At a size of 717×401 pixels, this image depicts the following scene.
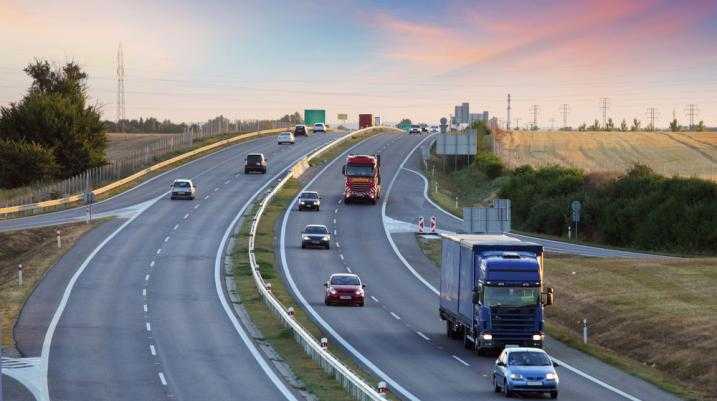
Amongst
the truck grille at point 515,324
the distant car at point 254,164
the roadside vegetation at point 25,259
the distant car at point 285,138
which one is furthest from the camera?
the distant car at point 285,138

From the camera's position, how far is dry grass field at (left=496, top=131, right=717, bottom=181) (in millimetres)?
118625

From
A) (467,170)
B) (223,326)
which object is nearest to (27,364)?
(223,326)

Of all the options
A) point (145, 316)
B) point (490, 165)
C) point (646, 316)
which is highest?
point (490, 165)

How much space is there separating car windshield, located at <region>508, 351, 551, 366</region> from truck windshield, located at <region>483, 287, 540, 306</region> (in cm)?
563

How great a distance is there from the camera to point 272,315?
163 ft

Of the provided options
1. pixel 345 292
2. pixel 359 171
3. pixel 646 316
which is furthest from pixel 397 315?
pixel 359 171

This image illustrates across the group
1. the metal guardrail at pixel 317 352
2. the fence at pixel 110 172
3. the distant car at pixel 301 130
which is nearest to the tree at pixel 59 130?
the fence at pixel 110 172

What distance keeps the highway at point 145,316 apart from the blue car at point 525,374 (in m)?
5.86

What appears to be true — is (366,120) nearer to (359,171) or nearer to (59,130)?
(59,130)

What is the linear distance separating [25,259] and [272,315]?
24122 mm

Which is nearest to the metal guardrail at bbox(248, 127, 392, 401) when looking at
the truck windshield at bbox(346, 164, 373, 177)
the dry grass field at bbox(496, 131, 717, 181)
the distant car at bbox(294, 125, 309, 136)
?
the truck windshield at bbox(346, 164, 373, 177)

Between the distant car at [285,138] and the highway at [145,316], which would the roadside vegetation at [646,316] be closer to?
the highway at [145,316]

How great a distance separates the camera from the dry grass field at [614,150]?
119 meters

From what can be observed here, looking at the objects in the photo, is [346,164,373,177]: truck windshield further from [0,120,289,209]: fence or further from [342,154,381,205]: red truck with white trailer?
[0,120,289,209]: fence
